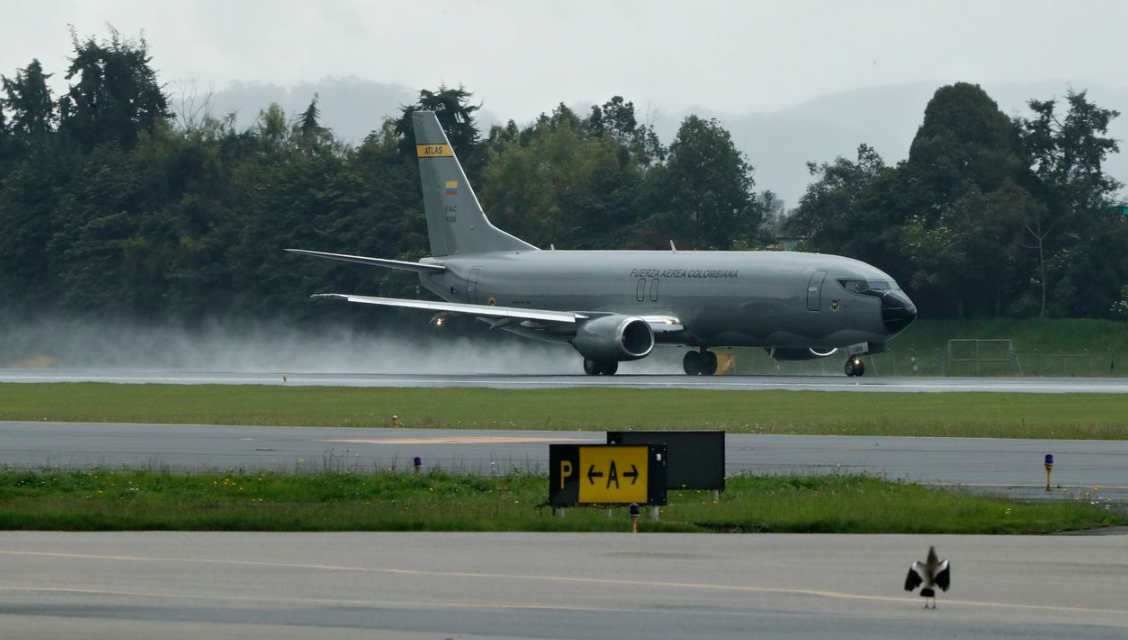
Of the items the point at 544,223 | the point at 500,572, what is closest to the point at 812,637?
the point at 500,572

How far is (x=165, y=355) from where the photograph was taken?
87875 millimetres

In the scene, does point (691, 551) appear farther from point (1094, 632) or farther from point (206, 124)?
point (206, 124)

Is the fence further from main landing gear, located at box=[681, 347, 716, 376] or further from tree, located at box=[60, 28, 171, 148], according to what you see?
→ tree, located at box=[60, 28, 171, 148]

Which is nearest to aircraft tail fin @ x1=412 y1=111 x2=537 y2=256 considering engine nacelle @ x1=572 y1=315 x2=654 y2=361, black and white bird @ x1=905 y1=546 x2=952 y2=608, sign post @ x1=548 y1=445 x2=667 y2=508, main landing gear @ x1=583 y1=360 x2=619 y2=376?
main landing gear @ x1=583 y1=360 x2=619 y2=376

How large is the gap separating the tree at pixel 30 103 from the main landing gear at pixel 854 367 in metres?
74.4

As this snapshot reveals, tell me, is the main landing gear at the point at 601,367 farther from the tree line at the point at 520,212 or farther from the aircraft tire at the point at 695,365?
the tree line at the point at 520,212

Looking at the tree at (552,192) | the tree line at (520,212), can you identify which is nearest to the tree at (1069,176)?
the tree line at (520,212)

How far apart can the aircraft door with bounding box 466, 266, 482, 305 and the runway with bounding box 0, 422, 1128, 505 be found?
3656cm

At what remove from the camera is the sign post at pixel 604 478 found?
1848cm

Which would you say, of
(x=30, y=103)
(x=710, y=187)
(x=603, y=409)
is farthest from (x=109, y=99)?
(x=603, y=409)

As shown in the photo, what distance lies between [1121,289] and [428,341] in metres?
34.8

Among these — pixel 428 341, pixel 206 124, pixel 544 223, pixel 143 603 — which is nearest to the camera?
pixel 143 603

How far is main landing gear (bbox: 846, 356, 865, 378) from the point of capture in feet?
202

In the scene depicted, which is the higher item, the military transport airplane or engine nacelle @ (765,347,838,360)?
the military transport airplane
